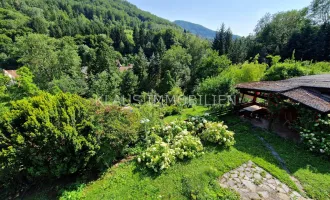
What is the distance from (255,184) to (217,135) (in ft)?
7.43

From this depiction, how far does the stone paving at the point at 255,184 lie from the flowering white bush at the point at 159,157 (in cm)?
178

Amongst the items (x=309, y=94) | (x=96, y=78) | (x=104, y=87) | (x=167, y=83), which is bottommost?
(x=167, y=83)

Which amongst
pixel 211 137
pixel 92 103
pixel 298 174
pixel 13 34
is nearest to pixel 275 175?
pixel 298 174

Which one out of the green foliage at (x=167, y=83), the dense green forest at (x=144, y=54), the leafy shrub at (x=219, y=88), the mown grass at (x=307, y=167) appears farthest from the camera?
the green foliage at (x=167, y=83)

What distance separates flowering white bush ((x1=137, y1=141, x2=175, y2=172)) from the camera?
565cm

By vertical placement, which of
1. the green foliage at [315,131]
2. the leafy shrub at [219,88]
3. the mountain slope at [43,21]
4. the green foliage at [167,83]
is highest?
the mountain slope at [43,21]

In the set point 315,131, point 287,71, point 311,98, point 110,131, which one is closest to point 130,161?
point 110,131

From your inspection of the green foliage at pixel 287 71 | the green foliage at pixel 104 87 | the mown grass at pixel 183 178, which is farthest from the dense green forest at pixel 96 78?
the mown grass at pixel 183 178

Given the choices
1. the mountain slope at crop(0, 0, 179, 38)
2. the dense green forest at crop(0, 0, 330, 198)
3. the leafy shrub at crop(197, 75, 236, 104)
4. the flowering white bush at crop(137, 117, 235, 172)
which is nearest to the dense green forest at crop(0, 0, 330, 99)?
the dense green forest at crop(0, 0, 330, 198)

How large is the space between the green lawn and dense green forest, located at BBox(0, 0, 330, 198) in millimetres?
744

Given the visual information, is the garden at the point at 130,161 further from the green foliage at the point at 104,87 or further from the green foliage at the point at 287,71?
the green foliage at the point at 104,87

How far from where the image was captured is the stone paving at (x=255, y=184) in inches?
185

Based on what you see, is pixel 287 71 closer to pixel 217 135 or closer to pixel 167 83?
pixel 217 135

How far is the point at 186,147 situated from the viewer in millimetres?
6344
